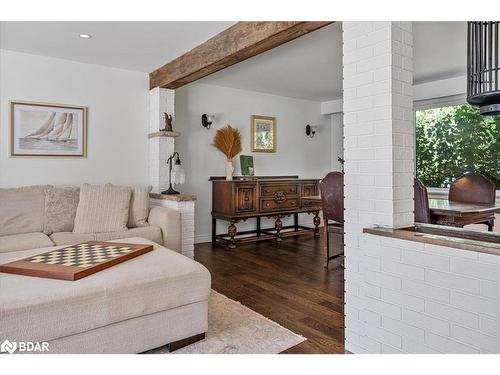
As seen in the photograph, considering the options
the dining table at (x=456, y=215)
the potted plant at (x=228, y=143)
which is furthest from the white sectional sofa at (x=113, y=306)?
the potted plant at (x=228, y=143)

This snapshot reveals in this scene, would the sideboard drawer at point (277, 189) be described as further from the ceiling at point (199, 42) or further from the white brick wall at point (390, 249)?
the white brick wall at point (390, 249)

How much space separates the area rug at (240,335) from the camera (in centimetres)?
197

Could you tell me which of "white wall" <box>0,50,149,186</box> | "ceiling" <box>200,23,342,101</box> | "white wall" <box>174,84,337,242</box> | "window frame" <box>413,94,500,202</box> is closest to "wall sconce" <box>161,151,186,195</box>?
"white wall" <box>0,50,149,186</box>

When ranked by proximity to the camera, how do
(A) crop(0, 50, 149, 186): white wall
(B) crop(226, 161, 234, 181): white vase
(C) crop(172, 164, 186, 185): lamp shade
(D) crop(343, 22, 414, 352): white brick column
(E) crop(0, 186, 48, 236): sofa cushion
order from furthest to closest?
1. (B) crop(226, 161, 234, 181): white vase
2. (C) crop(172, 164, 186, 185): lamp shade
3. (A) crop(0, 50, 149, 186): white wall
4. (E) crop(0, 186, 48, 236): sofa cushion
5. (D) crop(343, 22, 414, 352): white brick column

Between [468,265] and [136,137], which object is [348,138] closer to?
[468,265]

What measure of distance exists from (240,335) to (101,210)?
192cm

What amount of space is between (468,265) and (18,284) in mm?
2007

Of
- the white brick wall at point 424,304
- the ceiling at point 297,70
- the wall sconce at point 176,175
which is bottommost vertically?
the white brick wall at point 424,304

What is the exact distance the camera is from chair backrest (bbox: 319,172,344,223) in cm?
331

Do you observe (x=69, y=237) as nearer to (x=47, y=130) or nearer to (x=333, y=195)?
(x=47, y=130)

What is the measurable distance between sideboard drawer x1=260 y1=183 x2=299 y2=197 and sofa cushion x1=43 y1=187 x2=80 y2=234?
2365 millimetres

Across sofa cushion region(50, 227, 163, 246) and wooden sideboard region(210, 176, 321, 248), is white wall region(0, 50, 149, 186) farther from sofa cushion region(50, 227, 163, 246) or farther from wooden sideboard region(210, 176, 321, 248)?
wooden sideboard region(210, 176, 321, 248)

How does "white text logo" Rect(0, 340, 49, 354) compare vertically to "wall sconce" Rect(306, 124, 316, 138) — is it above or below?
below

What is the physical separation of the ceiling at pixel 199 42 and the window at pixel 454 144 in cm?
56
